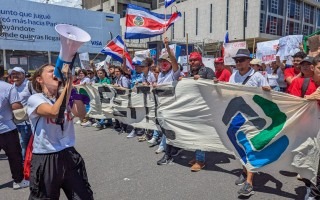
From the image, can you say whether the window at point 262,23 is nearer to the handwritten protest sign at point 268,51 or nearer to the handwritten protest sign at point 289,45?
the handwritten protest sign at point 268,51

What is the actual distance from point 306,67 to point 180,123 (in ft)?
6.94

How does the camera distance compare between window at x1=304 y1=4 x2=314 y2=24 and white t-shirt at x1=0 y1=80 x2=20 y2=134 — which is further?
window at x1=304 y1=4 x2=314 y2=24

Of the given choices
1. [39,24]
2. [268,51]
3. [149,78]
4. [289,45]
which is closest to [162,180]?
[149,78]

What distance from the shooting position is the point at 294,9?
4738cm

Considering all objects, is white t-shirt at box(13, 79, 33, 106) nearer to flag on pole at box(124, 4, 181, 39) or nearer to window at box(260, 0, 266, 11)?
flag on pole at box(124, 4, 181, 39)

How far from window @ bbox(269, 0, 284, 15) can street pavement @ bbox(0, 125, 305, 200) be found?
42.0m

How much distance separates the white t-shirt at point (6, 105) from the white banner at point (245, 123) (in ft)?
8.11

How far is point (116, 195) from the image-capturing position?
13.1 feet

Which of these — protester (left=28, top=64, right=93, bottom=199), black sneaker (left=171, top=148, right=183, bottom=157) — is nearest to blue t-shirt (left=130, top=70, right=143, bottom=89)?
black sneaker (left=171, top=148, right=183, bottom=157)

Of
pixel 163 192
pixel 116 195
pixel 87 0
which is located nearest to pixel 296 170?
pixel 163 192

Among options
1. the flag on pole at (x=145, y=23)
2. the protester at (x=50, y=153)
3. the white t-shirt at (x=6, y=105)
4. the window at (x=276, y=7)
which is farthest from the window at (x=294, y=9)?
the protester at (x=50, y=153)

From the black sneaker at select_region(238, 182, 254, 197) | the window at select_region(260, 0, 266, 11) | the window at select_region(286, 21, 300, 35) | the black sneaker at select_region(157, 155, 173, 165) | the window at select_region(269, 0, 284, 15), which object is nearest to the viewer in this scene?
the black sneaker at select_region(238, 182, 254, 197)

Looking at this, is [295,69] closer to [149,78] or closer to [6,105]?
[149,78]

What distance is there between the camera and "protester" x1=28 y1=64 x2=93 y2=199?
2467 millimetres
